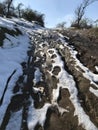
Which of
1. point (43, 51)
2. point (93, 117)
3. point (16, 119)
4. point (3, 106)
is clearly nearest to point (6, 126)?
point (16, 119)

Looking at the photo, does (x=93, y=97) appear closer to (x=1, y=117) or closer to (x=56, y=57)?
(x=1, y=117)

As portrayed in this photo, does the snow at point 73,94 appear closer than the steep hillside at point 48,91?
Yes

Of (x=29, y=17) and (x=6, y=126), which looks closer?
(x=6, y=126)

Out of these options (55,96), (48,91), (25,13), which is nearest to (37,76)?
(48,91)

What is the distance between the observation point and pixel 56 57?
10242 millimetres

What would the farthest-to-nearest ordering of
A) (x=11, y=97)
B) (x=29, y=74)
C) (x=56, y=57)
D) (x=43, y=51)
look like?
(x=43, y=51), (x=56, y=57), (x=29, y=74), (x=11, y=97)

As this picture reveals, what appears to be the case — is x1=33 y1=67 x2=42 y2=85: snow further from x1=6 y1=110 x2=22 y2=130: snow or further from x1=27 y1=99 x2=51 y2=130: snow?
x1=6 y1=110 x2=22 y2=130: snow

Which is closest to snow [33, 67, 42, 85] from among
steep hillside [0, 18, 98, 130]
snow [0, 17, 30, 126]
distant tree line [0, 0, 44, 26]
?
steep hillside [0, 18, 98, 130]

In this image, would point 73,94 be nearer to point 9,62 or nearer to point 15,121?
point 15,121

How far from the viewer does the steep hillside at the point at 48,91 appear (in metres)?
5.51

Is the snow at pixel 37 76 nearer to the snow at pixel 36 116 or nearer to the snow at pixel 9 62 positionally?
the snow at pixel 9 62

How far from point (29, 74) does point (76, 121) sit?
3319 mm

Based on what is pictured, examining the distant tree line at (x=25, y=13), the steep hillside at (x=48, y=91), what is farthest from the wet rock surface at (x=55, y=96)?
the distant tree line at (x=25, y=13)

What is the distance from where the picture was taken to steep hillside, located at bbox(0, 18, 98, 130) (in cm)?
551
